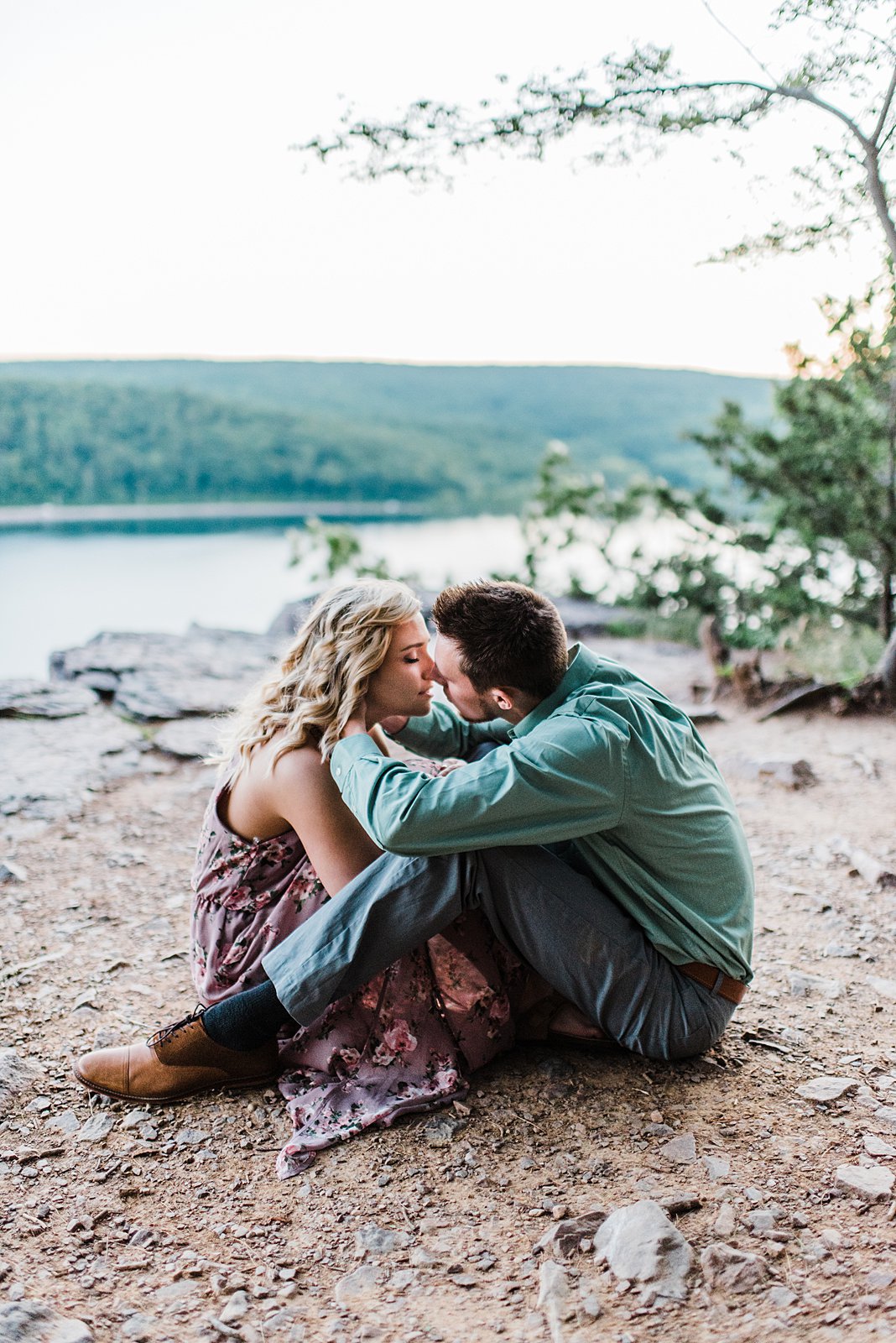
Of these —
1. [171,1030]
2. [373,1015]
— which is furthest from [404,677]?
[171,1030]

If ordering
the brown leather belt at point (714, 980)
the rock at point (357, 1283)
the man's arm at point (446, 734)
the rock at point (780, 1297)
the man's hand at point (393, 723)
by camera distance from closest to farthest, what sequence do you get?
the rock at point (780, 1297) → the rock at point (357, 1283) → the brown leather belt at point (714, 980) → the man's hand at point (393, 723) → the man's arm at point (446, 734)

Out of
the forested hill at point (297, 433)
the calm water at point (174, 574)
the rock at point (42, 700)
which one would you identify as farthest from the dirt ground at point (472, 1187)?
the forested hill at point (297, 433)

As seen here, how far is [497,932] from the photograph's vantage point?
2.10m

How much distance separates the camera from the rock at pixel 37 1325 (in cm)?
153

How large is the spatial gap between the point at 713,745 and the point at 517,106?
10.1ft

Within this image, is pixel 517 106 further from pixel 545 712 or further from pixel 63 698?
pixel 63 698

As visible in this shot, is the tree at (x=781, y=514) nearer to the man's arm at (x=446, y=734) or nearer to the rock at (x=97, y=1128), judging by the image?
Result: the man's arm at (x=446, y=734)

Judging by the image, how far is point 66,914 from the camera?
10.8ft

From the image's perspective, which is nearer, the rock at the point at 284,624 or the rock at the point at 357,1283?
the rock at the point at 357,1283

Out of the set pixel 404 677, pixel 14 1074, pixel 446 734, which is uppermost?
pixel 404 677

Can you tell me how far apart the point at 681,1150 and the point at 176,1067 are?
107 cm

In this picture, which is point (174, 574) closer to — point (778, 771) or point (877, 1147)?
point (778, 771)

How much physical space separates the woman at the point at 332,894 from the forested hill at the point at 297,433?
12.7 m

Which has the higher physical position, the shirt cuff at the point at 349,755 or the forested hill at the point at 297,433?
the forested hill at the point at 297,433
